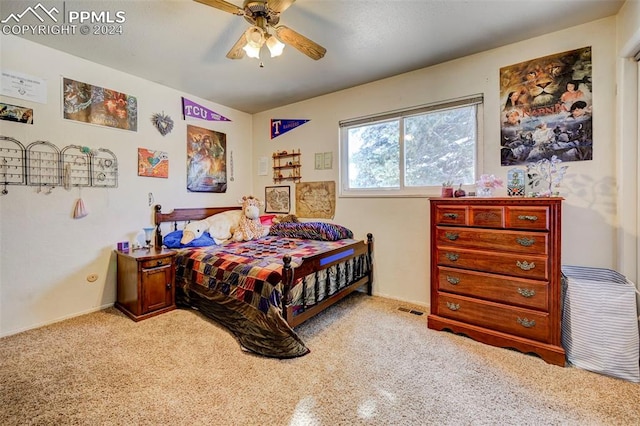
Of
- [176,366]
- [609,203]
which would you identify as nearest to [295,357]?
[176,366]

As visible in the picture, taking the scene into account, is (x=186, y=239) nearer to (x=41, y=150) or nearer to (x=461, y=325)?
(x=41, y=150)

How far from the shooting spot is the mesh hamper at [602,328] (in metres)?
1.75

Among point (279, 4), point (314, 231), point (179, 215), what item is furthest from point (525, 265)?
point (179, 215)

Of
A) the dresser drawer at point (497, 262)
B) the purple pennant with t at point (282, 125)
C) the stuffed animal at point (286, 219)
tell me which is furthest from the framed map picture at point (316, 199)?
the dresser drawer at point (497, 262)

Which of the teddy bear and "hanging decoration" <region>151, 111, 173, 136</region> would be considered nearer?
the teddy bear

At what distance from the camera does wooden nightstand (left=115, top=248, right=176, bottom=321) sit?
266cm

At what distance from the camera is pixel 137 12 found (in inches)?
83.2

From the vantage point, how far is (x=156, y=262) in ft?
9.06

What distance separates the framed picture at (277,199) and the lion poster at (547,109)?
2.71 meters

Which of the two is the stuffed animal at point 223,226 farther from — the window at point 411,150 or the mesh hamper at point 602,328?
the mesh hamper at point 602,328

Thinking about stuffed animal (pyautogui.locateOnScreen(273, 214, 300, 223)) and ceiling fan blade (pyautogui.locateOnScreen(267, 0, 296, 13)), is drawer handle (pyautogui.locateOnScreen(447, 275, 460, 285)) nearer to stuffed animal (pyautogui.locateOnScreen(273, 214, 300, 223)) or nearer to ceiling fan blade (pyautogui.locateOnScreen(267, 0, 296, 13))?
stuffed animal (pyautogui.locateOnScreen(273, 214, 300, 223))

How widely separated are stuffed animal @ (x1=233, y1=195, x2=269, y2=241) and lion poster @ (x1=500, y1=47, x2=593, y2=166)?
2802 mm

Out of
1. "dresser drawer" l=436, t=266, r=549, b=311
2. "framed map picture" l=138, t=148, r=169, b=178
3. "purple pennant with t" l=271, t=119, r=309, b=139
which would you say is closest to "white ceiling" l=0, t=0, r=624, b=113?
"purple pennant with t" l=271, t=119, r=309, b=139

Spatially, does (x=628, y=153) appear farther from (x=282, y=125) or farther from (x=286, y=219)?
(x=282, y=125)
